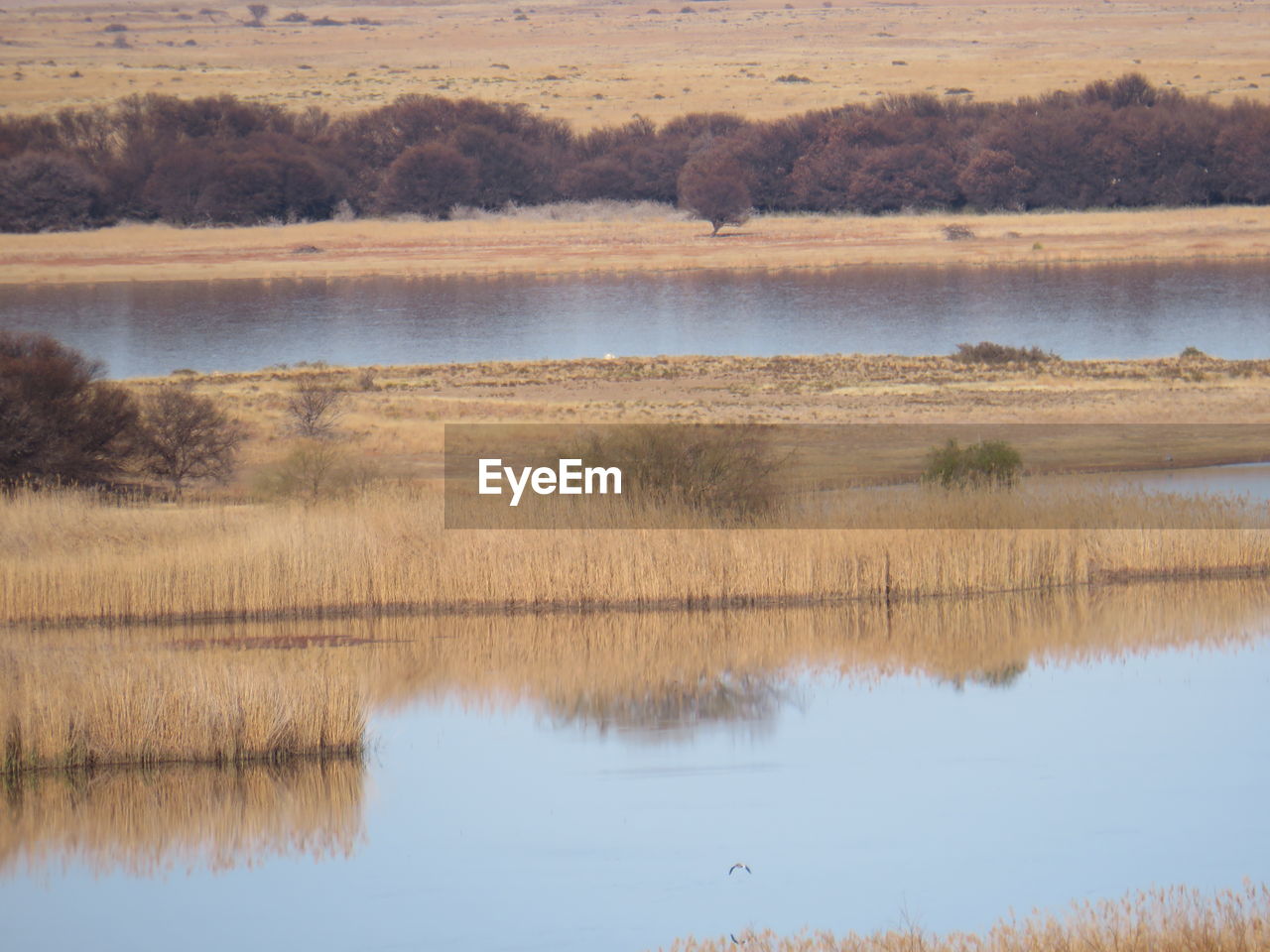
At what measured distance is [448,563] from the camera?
1936 cm

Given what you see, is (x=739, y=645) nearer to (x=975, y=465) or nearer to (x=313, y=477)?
(x=975, y=465)

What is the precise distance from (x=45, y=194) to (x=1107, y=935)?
240ft

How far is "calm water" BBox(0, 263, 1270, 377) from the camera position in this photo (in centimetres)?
4697

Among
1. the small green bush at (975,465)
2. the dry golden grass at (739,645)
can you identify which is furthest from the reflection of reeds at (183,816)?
the small green bush at (975,465)

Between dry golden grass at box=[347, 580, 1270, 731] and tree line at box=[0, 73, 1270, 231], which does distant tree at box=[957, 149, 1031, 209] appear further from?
dry golden grass at box=[347, 580, 1270, 731]

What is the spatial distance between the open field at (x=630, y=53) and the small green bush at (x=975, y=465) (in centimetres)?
7561

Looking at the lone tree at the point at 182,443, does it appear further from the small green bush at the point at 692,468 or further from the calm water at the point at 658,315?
the calm water at the point at 658,315

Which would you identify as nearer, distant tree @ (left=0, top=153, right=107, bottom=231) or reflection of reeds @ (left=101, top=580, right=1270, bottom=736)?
reflection of reeds @ (left=101, top=580, right=1270, bottom=736)

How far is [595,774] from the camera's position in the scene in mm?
14164

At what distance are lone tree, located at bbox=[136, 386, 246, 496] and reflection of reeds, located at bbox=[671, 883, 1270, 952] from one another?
17266 millimetres

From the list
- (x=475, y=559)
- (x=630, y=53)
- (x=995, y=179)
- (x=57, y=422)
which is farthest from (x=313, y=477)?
(x=630, y=53)

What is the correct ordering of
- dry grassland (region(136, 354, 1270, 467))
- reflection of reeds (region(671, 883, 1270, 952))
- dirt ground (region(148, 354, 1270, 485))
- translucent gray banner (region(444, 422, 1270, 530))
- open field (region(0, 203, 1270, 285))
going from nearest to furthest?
reflection of reeds (region(671, 883, 1270, 952)) < translucent gray banner (region(444, 422, 1270, 530)) < dirt ground (region(148, 354, 1270, 485)) < dry grassland (region(136, 354, 1270, 467)) < open field (region(0, 203, 1270, 285))

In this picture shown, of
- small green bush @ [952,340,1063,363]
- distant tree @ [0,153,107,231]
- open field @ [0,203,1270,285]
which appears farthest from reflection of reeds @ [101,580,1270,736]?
distant tree @ [0,153,107,231]

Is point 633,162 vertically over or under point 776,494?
over
